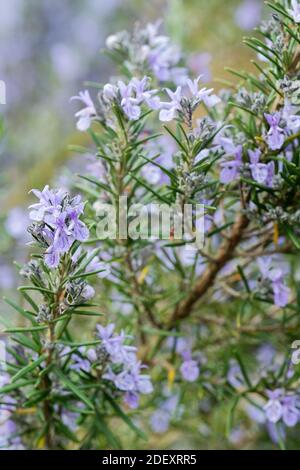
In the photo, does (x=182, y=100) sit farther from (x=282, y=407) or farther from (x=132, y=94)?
(x=282, y=407)

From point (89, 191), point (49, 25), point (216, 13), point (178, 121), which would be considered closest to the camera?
point (178, 121)

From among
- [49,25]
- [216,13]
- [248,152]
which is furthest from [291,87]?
[49,25]

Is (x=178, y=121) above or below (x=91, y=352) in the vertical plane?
above

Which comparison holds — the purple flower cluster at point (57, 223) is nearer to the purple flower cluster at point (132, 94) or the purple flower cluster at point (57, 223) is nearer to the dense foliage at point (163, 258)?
the dense foliage at point (163, 258)

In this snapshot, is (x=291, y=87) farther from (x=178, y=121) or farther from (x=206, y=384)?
(x=206, y=384)

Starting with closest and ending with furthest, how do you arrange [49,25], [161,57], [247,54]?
[161,57] → [247,54] → [49,25]

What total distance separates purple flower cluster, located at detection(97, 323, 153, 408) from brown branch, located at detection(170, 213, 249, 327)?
0.72 feet

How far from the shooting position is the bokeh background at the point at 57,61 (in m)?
2.14

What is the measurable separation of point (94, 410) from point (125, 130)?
0.46 metres

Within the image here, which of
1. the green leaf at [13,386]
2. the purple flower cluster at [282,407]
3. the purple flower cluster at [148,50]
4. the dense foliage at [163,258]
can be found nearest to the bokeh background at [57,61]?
the purple flower cluster at [148,50]

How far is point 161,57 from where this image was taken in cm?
112

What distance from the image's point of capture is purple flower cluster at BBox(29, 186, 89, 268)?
708 mm

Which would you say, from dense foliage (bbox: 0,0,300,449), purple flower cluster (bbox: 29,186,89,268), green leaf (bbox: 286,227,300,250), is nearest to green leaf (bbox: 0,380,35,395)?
dense foliage (bbox: 0,0,300,449)

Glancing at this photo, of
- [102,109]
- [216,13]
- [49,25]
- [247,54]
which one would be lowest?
[102,109]
